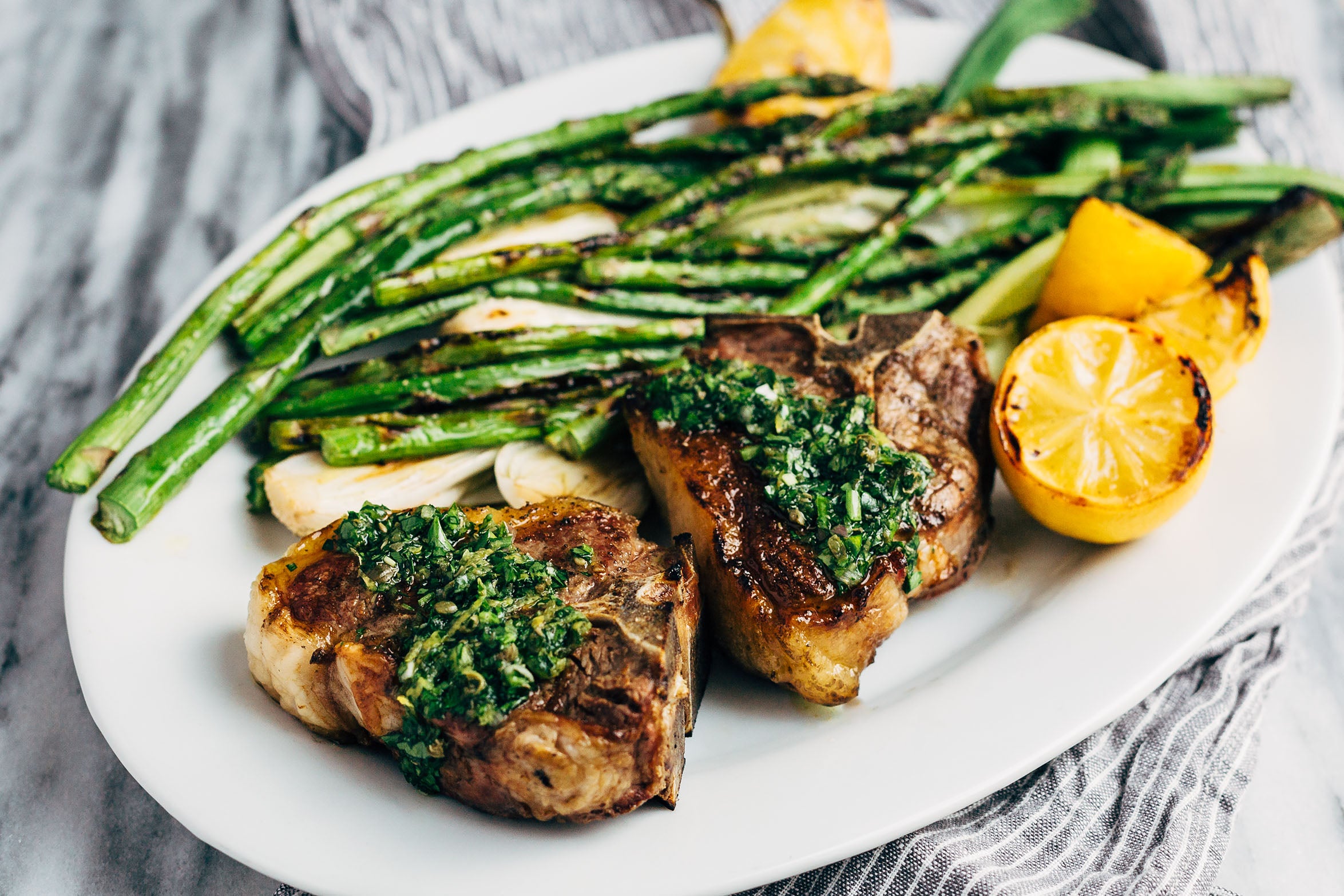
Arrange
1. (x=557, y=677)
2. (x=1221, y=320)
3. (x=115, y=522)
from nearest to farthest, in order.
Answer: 1. (x=557, y=677)
2. (x=115, y=522)
3. (x=1221, y=320)

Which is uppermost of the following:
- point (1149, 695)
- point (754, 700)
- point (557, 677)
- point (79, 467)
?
point (79, 467)

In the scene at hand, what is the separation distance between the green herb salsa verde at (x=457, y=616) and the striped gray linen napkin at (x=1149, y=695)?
3.58 feet

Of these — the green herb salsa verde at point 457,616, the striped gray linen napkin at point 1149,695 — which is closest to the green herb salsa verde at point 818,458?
the green herb salsa verde at point 457,616

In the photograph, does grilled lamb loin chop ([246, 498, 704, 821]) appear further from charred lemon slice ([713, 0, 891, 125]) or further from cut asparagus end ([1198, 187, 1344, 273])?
cut asparagus end ([1198, 187, 1344, 273])

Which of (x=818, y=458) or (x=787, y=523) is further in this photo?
(x=818, y=458)

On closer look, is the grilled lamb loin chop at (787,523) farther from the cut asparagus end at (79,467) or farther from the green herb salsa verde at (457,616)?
the cut asparagus end at (79,467)

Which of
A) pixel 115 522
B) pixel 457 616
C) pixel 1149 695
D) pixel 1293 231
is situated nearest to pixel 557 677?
pixel 457 616

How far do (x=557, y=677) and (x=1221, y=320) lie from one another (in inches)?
136

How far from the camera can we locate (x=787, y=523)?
3.67 meters

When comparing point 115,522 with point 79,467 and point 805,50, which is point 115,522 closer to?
point 79,467

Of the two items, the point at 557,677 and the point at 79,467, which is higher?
the point at 79,467

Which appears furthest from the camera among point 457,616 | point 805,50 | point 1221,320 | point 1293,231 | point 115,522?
point 805,50

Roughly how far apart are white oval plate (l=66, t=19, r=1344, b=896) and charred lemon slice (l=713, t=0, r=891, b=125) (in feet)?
8.53

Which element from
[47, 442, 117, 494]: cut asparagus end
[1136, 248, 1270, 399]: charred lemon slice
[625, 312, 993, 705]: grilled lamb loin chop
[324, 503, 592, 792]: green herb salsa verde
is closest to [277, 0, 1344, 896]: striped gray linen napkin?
[625, 312, 993, 705]: grilled lamb loin chop
